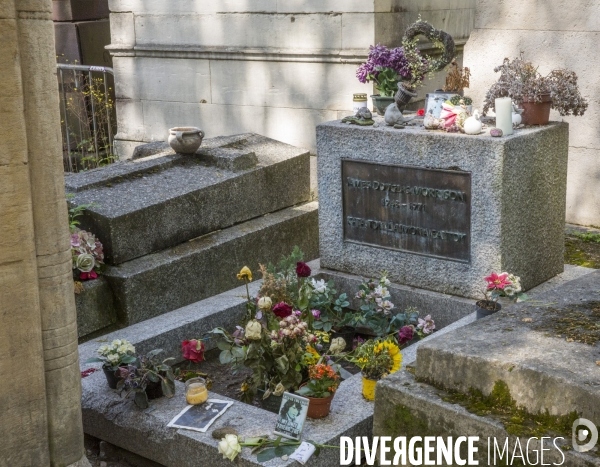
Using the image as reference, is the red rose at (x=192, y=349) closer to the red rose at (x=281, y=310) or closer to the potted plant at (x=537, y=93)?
the red rose at (x=281, y=310)

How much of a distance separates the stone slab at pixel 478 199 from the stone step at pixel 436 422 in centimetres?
199

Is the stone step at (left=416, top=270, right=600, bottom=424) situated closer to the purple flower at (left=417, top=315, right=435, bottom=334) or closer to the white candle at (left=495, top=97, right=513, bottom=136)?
the purple flower at (left=417, top=315, right=435, bottom=334)

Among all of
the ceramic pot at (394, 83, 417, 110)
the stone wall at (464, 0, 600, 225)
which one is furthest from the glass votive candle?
the stone wall at (464, 0, 600, 225)

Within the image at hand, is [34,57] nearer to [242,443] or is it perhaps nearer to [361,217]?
[242,443]

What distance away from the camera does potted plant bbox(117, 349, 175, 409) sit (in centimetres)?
423

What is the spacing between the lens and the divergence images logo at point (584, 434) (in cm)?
301

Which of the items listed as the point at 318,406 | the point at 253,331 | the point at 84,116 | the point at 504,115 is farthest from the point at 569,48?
the point at 84,116

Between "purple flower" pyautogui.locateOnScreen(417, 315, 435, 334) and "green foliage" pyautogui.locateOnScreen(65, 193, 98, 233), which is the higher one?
"green foliage" pyautogui.locateOnScreen(65, 193, 98, 233)

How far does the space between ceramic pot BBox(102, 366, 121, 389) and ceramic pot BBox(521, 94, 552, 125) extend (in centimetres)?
313

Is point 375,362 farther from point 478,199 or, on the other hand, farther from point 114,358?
point 478,199

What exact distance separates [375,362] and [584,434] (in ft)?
4.57

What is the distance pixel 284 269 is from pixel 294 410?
1714mm

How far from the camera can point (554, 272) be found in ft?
19.6

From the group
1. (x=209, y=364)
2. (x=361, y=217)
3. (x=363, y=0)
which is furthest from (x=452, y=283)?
(x=363, y=0)
